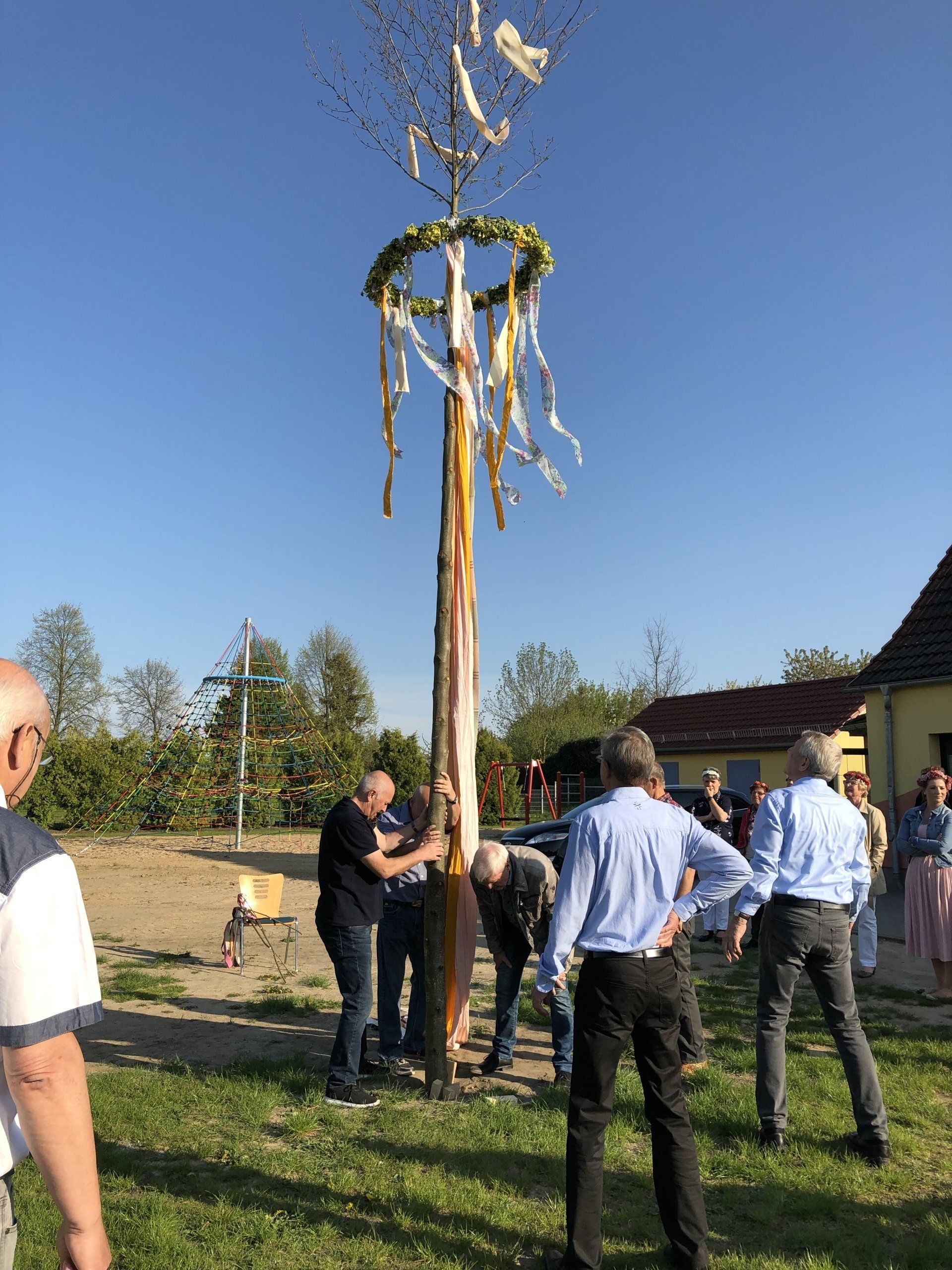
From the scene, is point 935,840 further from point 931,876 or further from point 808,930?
point 808,930

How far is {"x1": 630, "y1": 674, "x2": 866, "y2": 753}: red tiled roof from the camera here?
79.2ft

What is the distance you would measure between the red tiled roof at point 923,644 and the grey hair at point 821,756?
10.8 metres

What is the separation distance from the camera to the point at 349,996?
5.23 metres

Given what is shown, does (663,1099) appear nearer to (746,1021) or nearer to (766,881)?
(766,881)

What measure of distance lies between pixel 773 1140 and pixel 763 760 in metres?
20.8

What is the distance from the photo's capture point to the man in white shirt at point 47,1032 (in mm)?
1678

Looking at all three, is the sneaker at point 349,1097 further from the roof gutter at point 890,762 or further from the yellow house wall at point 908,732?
the roof gutter at point 890,762

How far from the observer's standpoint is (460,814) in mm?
5680

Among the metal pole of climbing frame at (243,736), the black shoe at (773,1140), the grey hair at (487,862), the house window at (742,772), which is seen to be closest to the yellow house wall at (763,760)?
the house window at (742,772)

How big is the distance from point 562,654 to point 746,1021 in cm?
3692

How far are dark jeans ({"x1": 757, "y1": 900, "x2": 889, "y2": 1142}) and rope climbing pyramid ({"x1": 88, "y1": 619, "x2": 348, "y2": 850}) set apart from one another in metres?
19.9

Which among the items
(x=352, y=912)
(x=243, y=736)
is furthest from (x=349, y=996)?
(x=243, y=736)

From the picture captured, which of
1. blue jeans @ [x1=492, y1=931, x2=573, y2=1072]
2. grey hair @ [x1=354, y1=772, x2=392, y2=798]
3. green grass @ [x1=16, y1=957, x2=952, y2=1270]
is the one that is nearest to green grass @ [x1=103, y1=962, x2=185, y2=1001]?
green grass @ [x1=16, y1=957, x2=952, y2=1270]

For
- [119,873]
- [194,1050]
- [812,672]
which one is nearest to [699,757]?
[119,873]
